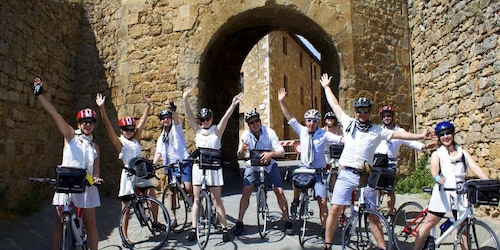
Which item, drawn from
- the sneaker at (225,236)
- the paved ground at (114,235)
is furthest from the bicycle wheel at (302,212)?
the sneaker at (225,236)

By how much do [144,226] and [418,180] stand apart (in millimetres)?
5187

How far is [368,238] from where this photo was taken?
4.25m

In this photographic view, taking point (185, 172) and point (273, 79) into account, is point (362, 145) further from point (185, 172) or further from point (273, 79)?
point (273, 79)

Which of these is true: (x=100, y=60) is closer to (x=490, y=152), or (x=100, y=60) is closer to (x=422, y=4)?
(x=422, y=4)

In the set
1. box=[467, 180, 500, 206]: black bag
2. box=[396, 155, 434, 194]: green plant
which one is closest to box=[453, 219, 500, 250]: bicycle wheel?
box=[467, 180, 500, 206]: black bag

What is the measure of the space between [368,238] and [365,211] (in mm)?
278

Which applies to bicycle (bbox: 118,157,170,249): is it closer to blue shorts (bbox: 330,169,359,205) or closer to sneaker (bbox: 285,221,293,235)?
sneaker (bbox: 285,221,293,235)

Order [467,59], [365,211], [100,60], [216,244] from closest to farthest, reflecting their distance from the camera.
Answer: [365,211] < [216,244] < [467,59] < [100,60]

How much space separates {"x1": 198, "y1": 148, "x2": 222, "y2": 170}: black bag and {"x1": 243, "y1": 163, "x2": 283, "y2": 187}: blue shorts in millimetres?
530

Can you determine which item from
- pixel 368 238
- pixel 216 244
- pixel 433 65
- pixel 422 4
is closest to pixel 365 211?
pixel 368 238

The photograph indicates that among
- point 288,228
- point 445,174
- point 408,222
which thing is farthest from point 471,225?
point 288,228

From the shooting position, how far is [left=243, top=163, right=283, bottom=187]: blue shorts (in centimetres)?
552

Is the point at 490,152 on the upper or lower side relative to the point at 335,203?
upper

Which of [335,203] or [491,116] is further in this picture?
[491,116]
